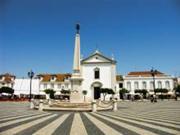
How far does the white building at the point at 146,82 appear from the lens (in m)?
80.1

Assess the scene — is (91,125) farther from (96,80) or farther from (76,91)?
(96,80)

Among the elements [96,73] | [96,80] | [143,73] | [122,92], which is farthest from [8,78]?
[143,73]

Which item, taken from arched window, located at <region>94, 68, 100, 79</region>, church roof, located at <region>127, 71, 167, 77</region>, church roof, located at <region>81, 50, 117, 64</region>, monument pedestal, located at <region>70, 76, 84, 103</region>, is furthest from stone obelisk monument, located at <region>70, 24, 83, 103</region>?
church roof, located at <region>127, 71, 167, 77</region>

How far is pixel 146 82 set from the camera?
81.3 m

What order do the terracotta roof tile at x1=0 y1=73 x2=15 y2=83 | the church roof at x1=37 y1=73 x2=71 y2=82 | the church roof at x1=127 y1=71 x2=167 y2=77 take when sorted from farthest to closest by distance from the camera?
the church roof at x1=37 y1=73 x2=71 y2=82, the terracotta roof tile at x1=0 y1=73 x2=15 y2=83, the church roof at x1=127 y1=71 x2=167 y2=77

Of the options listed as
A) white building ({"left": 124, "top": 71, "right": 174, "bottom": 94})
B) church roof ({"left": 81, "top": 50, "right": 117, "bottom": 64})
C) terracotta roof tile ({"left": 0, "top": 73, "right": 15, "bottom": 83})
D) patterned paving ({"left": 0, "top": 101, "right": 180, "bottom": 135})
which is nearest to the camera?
patterned paving ({"left": 0, "top": 101, "right": 180, "bottom": 135})

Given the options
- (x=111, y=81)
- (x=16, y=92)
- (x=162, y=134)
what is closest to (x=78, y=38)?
(x=162, y=134)

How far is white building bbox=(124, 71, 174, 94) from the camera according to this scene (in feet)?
263

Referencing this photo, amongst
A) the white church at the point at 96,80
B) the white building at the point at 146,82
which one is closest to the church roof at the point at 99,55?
the white church at the point at 96,80

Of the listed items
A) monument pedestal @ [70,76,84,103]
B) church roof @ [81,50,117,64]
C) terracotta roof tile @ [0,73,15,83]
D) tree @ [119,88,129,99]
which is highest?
church roof @ [81,50,117,64]

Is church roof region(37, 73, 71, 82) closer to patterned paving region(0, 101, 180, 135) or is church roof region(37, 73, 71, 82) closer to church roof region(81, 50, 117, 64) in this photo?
church roof region(81, 50, 117, 64)

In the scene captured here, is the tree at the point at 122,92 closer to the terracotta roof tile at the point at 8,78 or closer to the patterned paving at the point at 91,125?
the terracotta roof tile at the point at 8,78

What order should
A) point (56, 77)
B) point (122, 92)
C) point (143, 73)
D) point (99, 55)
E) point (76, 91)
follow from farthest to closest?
point (56, 77) < point (143, 73) < point (122, 92) < point (99, 55) < point (76, 91)

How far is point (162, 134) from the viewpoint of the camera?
9.94 meters
